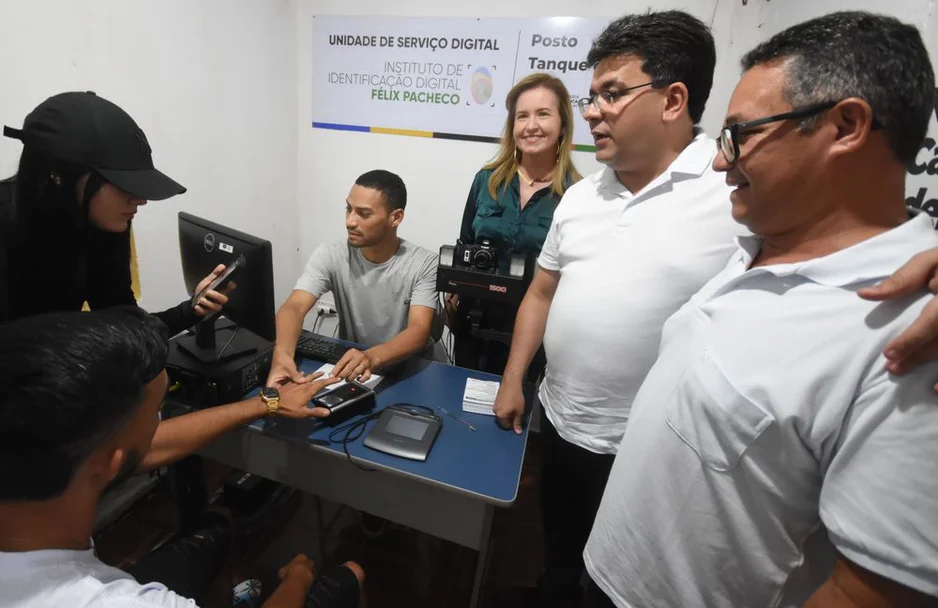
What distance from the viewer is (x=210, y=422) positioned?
115 centimetres

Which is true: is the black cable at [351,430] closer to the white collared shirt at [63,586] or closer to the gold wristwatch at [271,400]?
the gold wristwatch at [271,400]

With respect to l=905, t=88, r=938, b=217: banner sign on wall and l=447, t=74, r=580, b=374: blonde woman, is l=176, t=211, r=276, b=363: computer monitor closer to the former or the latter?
l=447, t=74, r=580, b=374: blonde woman

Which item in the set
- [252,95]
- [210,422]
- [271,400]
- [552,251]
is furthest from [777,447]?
[252,95]

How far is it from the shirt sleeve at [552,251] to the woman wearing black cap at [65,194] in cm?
106

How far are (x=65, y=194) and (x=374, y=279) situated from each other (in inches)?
40.2

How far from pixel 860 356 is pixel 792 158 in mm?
271

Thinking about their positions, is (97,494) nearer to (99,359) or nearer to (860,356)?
(99,359)

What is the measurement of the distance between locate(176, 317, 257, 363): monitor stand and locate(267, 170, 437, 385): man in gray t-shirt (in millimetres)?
149

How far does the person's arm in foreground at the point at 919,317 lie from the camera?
1.40 ft

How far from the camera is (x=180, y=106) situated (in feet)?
6.37

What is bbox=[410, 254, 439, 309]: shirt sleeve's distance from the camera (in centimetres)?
178

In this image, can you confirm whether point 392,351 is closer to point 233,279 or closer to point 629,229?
point 233,279

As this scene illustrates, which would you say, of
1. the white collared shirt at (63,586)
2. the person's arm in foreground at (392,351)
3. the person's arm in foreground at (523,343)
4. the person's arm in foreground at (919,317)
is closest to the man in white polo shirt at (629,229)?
the person's arm in foreground at (523,343)

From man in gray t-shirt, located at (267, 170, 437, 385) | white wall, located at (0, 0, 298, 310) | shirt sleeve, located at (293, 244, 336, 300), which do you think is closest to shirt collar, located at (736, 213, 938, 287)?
man in gray t-shirt, located at (267, 170, 437, 385)
